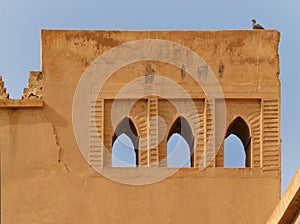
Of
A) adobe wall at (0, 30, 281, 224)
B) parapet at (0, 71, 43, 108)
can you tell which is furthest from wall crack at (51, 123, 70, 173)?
parapet at (0, 71, 43, 108)

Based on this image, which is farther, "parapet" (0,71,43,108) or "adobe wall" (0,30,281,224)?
"parapet" (0,71,43,108)

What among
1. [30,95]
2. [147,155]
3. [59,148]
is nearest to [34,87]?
[30,95]

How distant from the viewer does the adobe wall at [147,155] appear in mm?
17516

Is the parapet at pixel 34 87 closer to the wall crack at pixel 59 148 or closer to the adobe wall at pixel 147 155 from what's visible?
the adobe wall at pixel 147 155

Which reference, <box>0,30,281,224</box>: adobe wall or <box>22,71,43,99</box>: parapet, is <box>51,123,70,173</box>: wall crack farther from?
<box>22,71,43,99</box>: parapet

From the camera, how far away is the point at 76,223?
17500 millimetres

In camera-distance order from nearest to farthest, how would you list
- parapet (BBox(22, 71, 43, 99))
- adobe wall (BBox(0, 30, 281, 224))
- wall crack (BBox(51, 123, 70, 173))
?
adobe wall (BBox(0, 30, 281, 224)) → wall crack (BBox(51, 123, 70, 173)) → parapet (BBox(22, 71, 43, 99))

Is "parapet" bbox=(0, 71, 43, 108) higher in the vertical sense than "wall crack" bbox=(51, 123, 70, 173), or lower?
higher

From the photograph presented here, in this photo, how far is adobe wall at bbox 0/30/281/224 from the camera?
690 inches

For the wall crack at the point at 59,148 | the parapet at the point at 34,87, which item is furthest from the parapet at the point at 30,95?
the wall crack at the point at 59,148

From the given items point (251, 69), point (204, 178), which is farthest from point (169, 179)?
point (251, 69)

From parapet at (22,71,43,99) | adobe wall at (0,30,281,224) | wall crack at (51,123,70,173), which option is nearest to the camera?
adobe wall at (0,30,281,224)

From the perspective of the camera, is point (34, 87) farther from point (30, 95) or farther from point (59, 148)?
point (59, 148)

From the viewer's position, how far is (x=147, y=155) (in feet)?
58.2
